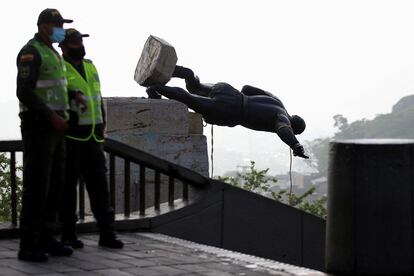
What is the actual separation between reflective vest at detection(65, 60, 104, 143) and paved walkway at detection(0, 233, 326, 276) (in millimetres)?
946

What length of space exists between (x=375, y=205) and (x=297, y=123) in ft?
31.3

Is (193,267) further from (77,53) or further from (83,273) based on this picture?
(77,53)

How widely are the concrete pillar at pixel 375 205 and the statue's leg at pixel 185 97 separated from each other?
763 cm

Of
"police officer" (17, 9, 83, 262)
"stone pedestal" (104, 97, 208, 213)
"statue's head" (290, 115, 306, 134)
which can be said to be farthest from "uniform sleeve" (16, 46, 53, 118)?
"statue's head" (290, 115, 306, 134)

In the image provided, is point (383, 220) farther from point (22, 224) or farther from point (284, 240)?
point (284, 240)

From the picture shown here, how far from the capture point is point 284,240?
11664 millimetres

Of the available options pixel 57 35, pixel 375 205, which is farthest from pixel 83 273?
pixel 375 205

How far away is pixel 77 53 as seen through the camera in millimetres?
8211

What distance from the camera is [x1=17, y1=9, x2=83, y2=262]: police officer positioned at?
7590 millimetres

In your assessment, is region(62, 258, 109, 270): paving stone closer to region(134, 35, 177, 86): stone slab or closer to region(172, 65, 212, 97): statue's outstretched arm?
region(134, 35, 177, 86): stone slab

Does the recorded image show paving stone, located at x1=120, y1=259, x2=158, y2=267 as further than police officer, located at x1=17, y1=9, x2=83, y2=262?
Yes

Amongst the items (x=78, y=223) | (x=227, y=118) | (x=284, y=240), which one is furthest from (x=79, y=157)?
(x=227, y=118)

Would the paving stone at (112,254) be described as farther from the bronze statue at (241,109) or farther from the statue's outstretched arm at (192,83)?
the statue's outstretched arm at (192,83)

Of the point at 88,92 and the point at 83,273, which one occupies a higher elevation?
the point at 88,92
